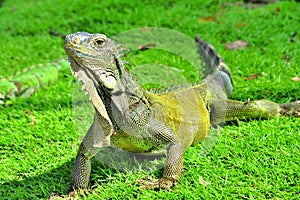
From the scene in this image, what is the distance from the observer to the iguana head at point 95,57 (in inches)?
118

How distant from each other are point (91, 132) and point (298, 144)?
1.80 metres

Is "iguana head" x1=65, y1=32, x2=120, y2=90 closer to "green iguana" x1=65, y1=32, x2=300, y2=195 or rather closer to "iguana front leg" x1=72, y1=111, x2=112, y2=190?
"green iguana" x1=65, y1=32, x2=300, y2=195

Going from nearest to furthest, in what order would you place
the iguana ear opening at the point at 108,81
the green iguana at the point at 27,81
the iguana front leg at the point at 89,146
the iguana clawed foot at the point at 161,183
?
the iguana ear opening at the point at 108,81, the iguana front leg at the point at 89,146, the iguana clawed foot at the point at 161,183, the green iguana at the point at 27,81

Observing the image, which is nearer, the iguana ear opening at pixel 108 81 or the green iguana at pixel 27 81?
the iguana ear opening at pixel 108 81

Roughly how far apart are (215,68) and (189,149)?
134 cm

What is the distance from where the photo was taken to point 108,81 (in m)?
3.15

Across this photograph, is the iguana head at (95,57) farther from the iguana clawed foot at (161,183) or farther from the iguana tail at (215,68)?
the iguana tail at (215,68)

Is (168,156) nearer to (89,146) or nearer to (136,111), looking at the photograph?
(136,111)

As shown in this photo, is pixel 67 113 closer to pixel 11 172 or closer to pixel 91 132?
pixel 11 172

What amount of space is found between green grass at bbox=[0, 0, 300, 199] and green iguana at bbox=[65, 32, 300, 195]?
15 centimetres

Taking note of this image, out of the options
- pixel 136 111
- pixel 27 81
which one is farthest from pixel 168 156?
pixel 27 81

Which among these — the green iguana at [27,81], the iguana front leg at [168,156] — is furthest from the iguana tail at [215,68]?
the green iguana at [27,81]

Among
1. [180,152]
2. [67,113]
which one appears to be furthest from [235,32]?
[180,152]

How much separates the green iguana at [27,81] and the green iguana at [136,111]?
2097 mm
